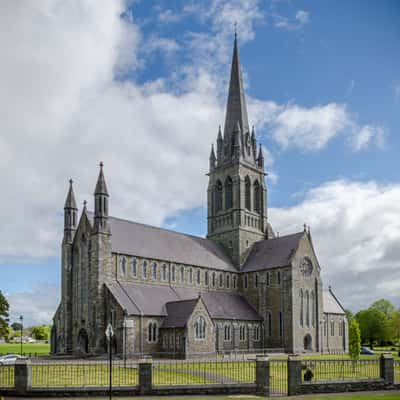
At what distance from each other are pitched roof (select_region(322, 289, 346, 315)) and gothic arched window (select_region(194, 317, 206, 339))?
28.7 meters

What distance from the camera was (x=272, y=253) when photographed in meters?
68.6

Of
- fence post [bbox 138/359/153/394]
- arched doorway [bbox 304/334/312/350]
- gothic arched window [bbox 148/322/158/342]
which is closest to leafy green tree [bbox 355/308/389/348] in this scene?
arched doorway [bbox 304/334/312/350]

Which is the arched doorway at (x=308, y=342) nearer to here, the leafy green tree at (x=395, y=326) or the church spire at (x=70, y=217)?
the church spire at (x=70, y=217)

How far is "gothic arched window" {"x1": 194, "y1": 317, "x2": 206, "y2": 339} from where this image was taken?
50781 millimetres

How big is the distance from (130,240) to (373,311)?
229 ft

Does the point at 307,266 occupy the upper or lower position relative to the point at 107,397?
upper

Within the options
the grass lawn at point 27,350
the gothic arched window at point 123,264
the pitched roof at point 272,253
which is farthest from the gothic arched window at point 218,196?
the grass lawn at point 27,350

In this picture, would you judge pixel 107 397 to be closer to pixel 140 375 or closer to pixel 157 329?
pixel 140 375

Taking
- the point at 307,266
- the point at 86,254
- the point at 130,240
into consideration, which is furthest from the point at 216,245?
the point at 86,254

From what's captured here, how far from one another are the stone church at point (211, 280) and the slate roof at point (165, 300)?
0.16m

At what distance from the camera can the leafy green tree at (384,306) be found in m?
114

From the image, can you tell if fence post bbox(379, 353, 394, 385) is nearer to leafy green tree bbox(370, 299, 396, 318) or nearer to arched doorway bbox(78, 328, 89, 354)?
arched doorway bbox(78, 328, 89, 354)

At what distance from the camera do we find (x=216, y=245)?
238 ft

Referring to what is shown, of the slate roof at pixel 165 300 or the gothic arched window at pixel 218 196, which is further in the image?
the gothic arched window at pixel 218 196
